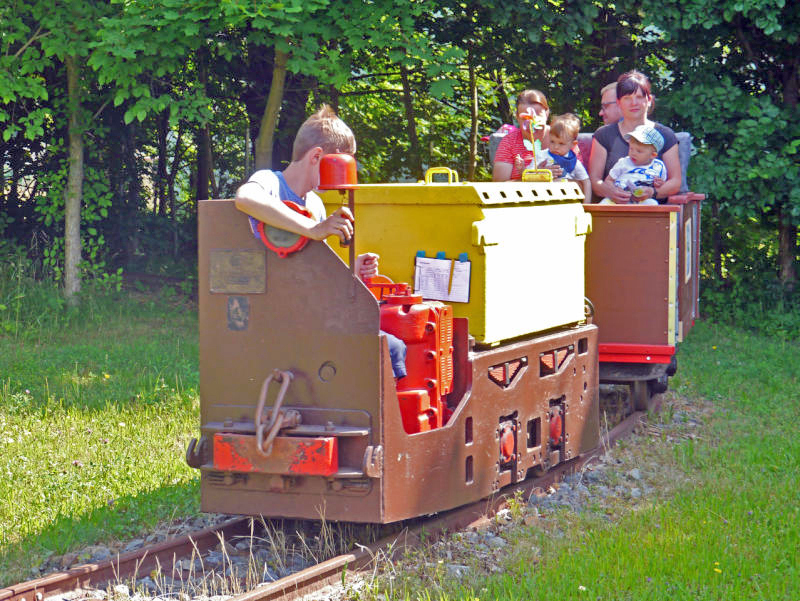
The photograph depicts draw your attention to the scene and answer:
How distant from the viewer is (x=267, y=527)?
17.8 feet

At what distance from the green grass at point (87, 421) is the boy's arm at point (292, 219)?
1.92 meters

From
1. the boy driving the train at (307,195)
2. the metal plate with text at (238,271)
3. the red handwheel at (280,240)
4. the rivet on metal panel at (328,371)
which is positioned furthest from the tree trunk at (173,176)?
the rivet on metal panel at (328,371)

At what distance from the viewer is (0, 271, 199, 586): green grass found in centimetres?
568

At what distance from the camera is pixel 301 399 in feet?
16.0

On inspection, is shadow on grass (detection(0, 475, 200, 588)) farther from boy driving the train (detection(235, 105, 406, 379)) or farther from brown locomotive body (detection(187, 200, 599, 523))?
boy driving the train (detection(235, 105, 406, 379))

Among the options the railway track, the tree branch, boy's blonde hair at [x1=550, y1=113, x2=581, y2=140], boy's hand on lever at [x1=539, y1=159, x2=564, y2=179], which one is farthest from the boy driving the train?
the tree branch

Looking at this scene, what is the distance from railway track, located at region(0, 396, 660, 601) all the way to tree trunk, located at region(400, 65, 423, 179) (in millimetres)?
9476

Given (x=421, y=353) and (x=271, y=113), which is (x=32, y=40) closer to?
(x=271, y=113)

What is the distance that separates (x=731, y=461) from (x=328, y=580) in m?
3.25

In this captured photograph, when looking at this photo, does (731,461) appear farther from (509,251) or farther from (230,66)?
(230,66)

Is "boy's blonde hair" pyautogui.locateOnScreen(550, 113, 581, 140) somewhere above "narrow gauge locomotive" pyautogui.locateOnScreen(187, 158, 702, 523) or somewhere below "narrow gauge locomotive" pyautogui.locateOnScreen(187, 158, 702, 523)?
above

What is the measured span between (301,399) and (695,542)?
79.9 inches

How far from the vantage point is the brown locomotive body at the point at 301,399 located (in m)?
4.75

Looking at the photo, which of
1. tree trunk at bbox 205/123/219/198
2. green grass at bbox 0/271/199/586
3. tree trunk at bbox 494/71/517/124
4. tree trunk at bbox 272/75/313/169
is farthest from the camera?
tree trunk at bbox 494/71/517/124
